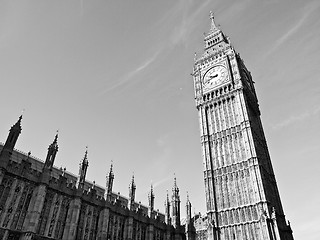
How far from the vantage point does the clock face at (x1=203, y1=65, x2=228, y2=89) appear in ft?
231

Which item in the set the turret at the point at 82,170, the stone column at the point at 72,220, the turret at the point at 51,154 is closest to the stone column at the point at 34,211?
the turret at the point at 51,154

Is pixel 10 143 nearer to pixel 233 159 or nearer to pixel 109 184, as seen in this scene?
pixel 109 184

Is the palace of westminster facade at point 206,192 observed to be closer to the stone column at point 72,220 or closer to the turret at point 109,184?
the turret at point 109,184

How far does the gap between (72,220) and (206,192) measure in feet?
101

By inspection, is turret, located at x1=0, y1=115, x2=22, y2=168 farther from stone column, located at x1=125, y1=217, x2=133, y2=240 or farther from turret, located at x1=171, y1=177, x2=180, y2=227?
turret, located at x1=171, y1=177, x2=180, y2=227

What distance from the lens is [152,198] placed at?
49.9 metres

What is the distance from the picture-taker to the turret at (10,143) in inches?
1240

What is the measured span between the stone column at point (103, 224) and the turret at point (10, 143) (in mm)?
16169

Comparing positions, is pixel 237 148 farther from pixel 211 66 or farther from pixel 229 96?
pixel 211 66

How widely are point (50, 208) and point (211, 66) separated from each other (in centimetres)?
5624

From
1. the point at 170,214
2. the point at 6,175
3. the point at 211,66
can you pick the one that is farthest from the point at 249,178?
the point at 6,175

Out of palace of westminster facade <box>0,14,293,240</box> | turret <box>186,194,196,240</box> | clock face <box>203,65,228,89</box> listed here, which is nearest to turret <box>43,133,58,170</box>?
palace of westminster facade <box>0,14,293,240</box>

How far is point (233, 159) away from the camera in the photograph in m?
57.6

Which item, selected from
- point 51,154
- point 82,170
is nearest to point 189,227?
point 82,170
